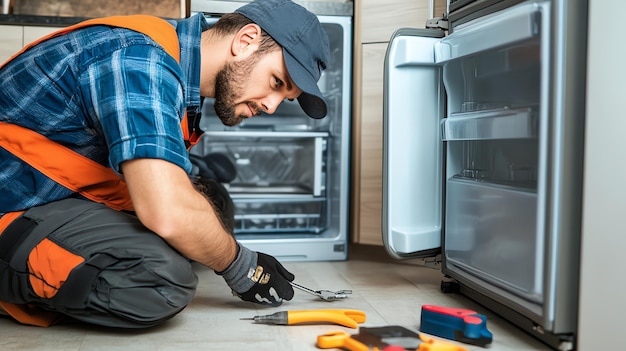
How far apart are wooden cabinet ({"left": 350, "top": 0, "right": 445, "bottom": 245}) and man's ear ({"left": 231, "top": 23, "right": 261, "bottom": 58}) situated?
2.88 feet

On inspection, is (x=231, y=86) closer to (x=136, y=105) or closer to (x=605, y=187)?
(x=136, y=105)

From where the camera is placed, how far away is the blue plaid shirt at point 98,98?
1132 millimetres

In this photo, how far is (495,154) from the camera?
4.91 ft

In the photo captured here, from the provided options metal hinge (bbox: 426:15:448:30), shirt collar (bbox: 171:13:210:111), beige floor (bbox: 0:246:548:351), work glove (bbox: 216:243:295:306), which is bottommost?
beige floor (bbox: 0:246:548:351)

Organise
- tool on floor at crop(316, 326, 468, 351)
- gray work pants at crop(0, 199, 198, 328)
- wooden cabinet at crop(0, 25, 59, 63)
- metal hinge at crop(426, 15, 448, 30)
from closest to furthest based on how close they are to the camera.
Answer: tool on floor at crop(316, 326, 468, 351)
gray work pants at crop(0, 199, 198, 328)
metal hinge at crop(426, 15, 448, 30)
wooden cabinet at crop(0, 25, 59, 63)

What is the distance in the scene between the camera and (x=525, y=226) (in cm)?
124

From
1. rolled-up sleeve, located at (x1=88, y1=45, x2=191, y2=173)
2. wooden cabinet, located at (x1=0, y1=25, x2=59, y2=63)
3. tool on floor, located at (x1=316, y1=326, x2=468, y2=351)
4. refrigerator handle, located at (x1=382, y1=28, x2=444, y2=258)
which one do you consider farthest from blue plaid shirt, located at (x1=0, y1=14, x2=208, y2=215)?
wooden cabinet, located at (x1=0, y1=25, x2=59, y2=63)

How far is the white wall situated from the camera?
3.67ft

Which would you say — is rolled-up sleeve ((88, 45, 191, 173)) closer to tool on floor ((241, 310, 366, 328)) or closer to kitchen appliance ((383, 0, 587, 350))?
tool on floor ((241, 310, 366, 328))

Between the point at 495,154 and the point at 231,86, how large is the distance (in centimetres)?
63

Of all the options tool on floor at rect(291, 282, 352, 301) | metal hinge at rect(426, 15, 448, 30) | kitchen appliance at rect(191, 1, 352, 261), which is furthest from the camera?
kitchen appliance at rect(191, 1, 352, 261)

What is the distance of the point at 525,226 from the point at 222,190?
1.11 meters

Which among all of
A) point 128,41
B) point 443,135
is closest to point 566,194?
point 443,135

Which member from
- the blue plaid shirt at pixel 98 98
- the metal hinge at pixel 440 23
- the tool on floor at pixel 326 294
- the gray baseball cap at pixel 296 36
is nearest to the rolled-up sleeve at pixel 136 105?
the blue plaid shirt at pixel 98 98
